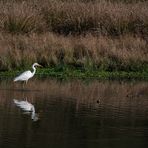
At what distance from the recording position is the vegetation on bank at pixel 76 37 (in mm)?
26453

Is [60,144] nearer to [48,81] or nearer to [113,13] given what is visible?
[48,81]

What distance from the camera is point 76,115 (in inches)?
669

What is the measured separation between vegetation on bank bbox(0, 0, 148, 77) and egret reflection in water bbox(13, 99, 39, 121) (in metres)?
6.54

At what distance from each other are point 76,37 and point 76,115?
12.8 m

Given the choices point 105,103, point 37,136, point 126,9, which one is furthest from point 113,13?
point 37,136

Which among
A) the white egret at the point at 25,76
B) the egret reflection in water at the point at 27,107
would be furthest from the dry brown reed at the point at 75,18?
the egret reflection in water at the point at 27,107

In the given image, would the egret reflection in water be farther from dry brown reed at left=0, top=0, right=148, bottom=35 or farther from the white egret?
dry brown reed at left=0, top=0, right=148, bottom=35

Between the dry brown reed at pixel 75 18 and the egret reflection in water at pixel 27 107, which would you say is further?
the dry brown reed at pixel 75 18

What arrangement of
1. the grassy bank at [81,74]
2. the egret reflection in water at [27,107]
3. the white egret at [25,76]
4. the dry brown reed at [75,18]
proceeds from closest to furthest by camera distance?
the egret reflection in water at [27,107] → the white egret at [25,76] → the grassy bank at [81,74] → the dry brown reed at [75,18]

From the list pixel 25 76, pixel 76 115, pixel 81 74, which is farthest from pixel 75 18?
pixel 76 115

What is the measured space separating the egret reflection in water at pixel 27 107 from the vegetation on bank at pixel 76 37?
6541 millimetres

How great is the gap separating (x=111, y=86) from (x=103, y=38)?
6316 mm

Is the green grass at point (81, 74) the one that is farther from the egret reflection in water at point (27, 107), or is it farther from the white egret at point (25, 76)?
the egret reflection in water at point (27, 107)

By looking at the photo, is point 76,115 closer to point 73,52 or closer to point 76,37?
Answer: point 73,52
